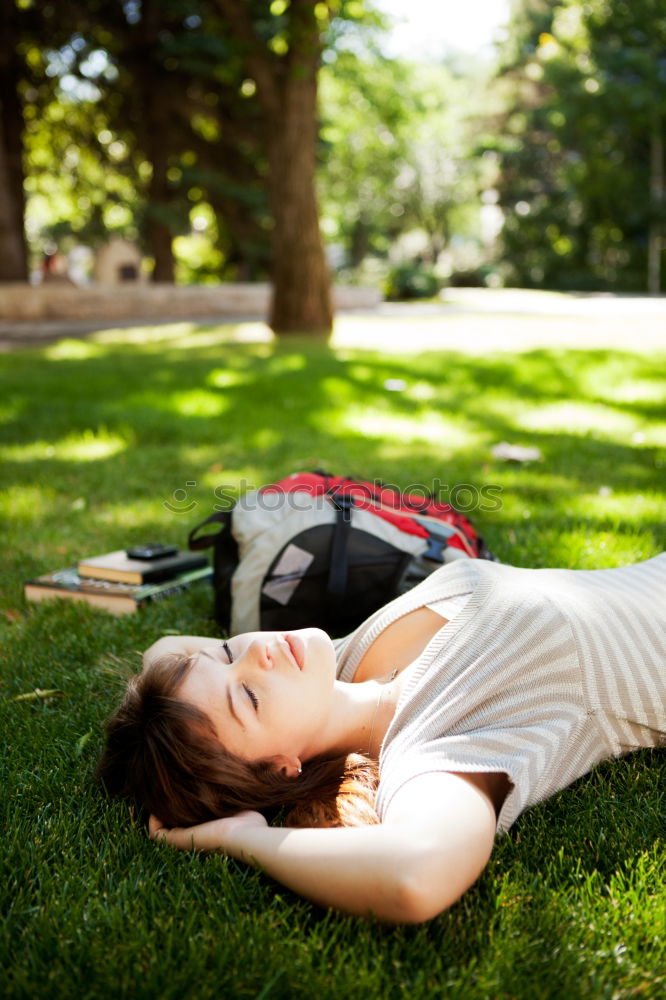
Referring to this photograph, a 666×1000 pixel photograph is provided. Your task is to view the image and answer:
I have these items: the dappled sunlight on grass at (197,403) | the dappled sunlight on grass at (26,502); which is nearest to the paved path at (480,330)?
the dappled sunlight on grass at (197,403)

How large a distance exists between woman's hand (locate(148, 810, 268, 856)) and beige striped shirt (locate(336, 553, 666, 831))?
10.3 inches

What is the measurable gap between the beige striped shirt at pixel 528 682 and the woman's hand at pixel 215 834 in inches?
10.3

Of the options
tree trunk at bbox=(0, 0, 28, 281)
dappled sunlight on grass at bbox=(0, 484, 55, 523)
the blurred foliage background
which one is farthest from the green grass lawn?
tree trunk at bbox=(0, 0, 28, 281)

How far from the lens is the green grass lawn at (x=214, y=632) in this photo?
4.77 feet

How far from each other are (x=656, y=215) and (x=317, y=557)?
27524 mm

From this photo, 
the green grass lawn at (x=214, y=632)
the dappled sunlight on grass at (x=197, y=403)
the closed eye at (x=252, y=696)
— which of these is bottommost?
the green grass lawn at (x=214, y=632)

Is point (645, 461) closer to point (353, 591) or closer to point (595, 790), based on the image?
point (353, 591)

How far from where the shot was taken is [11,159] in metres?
17.9

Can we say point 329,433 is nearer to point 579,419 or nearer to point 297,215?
point 579,419

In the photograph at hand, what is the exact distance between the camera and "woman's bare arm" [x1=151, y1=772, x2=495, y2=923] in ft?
4.75

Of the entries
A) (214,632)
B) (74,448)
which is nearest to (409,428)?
(74,448)

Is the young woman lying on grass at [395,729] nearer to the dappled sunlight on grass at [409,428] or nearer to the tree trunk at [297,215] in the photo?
the dappled sunlight on grass at [409,428]

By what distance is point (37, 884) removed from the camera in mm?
1697

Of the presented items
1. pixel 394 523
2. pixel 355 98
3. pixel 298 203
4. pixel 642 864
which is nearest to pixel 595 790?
pixel 642 864
